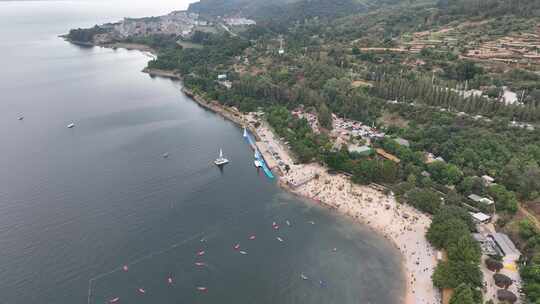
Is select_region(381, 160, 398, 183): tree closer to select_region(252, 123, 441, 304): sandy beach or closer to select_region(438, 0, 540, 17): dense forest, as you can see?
select_region(252, 123, 441, 304): sandy beach

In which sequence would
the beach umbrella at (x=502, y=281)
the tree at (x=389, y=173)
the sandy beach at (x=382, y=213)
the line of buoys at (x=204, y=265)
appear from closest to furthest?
the beach umbrella at (x=502, y=281), the line of buoys at (x=204, y=265), the sandy beach at (x=382, y=213), the tree at (x=389, y=173)

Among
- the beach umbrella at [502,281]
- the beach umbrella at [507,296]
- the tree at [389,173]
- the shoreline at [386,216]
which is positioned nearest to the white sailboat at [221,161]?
the shoreline at [386,216]

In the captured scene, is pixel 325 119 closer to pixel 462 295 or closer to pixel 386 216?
pixel 386 216

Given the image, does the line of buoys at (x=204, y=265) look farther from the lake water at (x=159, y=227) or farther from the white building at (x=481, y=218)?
the white building at (x=481, y=218)

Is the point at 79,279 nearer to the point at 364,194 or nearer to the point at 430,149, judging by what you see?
the point at 364,194

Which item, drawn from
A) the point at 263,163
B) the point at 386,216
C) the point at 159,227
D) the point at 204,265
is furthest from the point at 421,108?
the point at 159,227

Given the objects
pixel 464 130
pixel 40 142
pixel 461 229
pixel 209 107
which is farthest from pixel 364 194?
pixel 40 142

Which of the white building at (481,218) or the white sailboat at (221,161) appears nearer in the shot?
the white building at (481,218)
